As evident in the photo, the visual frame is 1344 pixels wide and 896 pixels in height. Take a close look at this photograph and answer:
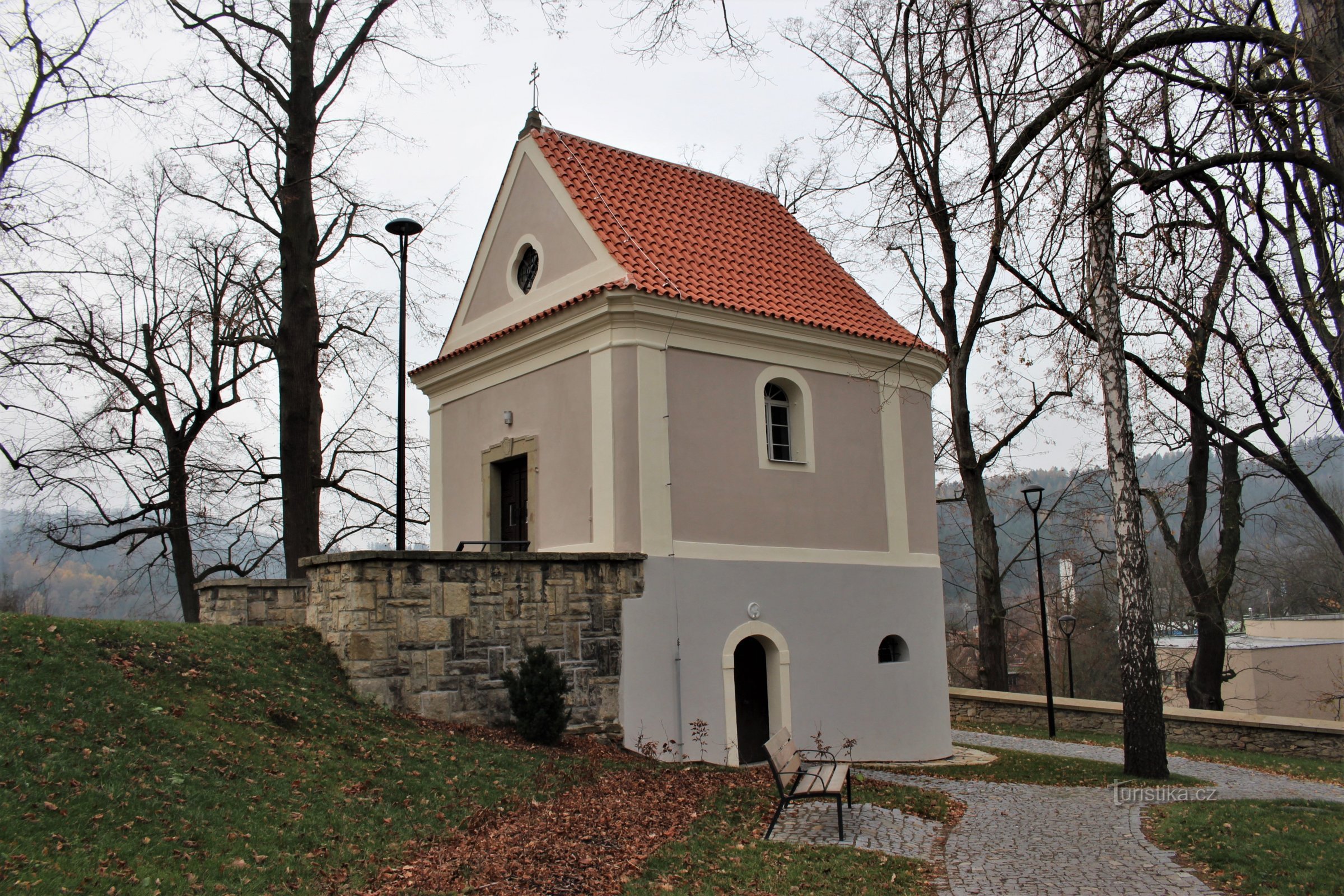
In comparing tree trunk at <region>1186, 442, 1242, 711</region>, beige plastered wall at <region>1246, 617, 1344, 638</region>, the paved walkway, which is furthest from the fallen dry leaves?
beige plastered wall at <region>1246, 617, 1344, 638</region>

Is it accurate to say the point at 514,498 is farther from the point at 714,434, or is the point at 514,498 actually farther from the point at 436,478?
the point at 714,434

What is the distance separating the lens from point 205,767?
7391mm

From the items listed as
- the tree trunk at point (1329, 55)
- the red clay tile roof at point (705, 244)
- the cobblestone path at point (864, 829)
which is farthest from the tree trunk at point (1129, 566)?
the tree trunk at point (1329, 55)

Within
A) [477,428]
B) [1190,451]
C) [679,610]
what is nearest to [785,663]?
[679,610]

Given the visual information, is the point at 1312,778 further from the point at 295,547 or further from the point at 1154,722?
the point at 295,547

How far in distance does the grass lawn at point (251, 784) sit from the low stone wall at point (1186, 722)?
401 inches

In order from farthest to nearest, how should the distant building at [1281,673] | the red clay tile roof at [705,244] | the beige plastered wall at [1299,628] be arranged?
1. the beige plastered wall at [1299,628]
2. the distant building at [1281,673]
3. the red clay tile roof at [705,244]

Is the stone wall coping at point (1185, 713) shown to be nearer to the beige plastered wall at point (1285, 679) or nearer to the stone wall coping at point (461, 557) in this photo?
the stone wall coping at point (461, 557)

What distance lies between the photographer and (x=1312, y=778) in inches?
571

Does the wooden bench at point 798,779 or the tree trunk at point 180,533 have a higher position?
the tree trunk at point 180,533

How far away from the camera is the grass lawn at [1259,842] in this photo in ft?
24.0

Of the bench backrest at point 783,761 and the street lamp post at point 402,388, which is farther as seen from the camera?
the street lamp post at point 402,388

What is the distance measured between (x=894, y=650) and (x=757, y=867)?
8.74 metres

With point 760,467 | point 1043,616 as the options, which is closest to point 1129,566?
point 760,467
